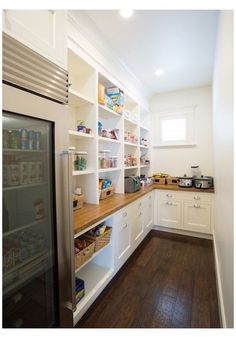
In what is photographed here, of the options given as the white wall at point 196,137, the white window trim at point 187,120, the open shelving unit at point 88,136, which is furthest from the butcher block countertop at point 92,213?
the white window trim at point 187,120

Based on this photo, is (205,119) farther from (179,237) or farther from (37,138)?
(37,138)

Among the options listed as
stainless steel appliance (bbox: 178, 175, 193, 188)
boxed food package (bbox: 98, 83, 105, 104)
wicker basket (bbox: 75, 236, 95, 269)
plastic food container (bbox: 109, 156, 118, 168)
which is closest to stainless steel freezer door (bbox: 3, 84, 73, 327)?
wicker basket (bbox: 75, 236, 95, 269)

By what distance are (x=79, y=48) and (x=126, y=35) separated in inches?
23.6

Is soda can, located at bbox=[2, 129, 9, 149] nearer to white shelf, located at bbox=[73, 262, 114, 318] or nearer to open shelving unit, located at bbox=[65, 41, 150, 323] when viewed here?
open shelving unit, located at bbox=[65, 41, 150, 323]

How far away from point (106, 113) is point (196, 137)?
2.03 m

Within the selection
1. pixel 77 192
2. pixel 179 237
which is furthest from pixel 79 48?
pixel 179 237

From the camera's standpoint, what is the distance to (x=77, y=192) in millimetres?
1930

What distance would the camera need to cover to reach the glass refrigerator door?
2.73ft

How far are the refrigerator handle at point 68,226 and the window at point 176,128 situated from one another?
3052mm

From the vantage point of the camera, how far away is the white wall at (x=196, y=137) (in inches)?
132

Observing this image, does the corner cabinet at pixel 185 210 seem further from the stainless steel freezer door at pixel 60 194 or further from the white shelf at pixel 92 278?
the stainless steel freezer door at pixel 60 194

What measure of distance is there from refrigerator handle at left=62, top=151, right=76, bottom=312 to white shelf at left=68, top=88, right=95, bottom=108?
0.94m

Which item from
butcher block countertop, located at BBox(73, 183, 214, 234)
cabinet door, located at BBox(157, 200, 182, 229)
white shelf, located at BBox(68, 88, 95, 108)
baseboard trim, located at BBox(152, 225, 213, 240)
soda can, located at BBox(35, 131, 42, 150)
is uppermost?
white shelf, located at BBox(68, 88, 95, 108)
